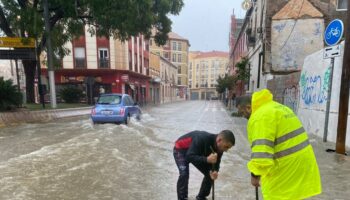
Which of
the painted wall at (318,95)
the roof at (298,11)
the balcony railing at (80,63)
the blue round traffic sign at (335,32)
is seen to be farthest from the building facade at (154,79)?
the blue round traffic sign at (335,32)

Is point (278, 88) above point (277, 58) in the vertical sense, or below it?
below

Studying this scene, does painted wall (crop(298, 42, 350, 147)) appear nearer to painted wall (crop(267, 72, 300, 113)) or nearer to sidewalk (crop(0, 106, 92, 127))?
painted wall (crop(267, 72, 300, 113))

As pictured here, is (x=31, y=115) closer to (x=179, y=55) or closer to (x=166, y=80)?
(x=166, y=80)

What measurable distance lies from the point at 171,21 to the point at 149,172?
1524 centimetres

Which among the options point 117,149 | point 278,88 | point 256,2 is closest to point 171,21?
point 256,2

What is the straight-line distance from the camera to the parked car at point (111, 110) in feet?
42.7

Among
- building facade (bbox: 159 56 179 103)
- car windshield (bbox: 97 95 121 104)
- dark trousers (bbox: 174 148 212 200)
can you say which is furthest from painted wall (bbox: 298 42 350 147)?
building facade (bbox: 159 56 179 103)

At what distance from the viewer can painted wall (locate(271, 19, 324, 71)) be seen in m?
15.5

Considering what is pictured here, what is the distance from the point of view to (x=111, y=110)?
→ 13031 mm

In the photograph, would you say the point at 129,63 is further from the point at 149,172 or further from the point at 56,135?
the point at 149,172

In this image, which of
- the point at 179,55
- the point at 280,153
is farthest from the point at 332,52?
the point at 179,55

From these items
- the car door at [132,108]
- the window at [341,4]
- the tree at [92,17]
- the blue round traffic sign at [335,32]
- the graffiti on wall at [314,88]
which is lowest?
the car door at [132,108]

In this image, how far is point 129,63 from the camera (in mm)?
34625

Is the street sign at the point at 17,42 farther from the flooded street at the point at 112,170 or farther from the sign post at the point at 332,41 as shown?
the sign post at the point at 332,41
